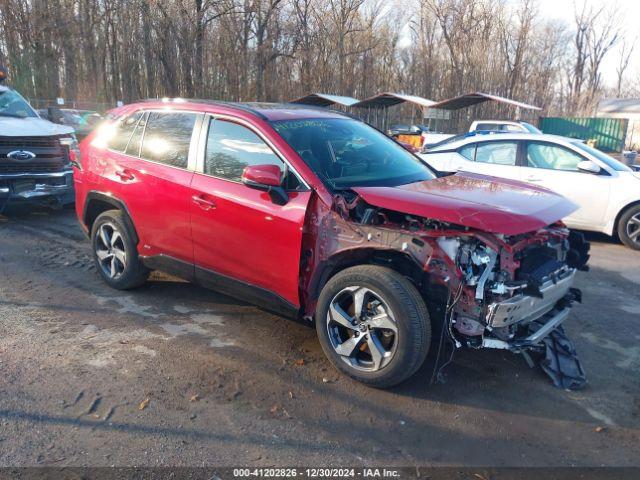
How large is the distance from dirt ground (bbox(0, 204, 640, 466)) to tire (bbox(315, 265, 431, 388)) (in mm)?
178

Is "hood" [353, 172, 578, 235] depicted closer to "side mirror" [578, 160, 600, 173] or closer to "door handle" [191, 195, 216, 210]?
"door handle" [191, 195, 216, 210]

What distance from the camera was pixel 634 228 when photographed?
295 inches

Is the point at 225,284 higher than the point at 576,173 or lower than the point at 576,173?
lower

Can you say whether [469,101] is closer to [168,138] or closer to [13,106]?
[13,106]

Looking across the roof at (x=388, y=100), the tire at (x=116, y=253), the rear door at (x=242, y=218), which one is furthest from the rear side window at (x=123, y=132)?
the roof at (x=388, y=100)

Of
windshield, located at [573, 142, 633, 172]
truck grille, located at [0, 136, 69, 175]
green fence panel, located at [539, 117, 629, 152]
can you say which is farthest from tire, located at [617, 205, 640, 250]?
green fence panel, located at [539, 117, 629, 152]

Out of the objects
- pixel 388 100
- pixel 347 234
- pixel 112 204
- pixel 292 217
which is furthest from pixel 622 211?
pixel 388 100

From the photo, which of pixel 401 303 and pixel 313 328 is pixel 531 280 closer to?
pixel 401 303

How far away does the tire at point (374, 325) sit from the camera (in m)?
3.27

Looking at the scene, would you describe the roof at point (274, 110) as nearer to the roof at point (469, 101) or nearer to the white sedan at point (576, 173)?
the white sedan at point (576, 173)

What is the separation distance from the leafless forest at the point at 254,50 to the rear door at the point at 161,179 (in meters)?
23.9

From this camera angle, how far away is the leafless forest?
27578 mm

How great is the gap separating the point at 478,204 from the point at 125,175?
3264 mm

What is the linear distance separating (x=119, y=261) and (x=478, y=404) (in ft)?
11.9
